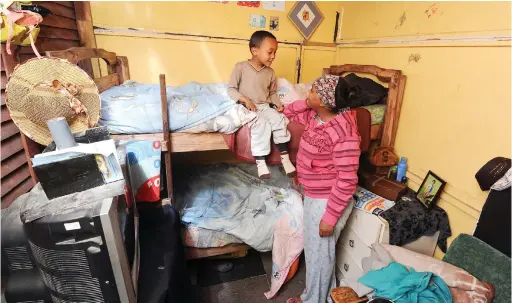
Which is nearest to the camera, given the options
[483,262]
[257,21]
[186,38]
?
[483,262]

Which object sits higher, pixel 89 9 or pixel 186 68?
pixel 89 9

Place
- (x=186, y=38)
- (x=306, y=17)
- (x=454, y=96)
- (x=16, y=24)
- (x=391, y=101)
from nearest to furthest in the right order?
(x=16, y=24) → (x=454, y=96) → (x=391, y=101) → (x=186, y=38) → (x=306, y=17)

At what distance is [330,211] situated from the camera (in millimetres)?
1423

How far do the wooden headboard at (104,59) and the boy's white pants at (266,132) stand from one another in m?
1.05

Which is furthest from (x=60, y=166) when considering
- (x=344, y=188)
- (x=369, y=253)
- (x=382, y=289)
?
(x=369, y=253)

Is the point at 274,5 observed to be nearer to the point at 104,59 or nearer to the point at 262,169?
the point at 104,59

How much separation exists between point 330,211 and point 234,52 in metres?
1.85

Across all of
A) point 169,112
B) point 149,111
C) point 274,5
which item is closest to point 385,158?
point 169,112

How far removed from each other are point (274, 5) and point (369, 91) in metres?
1.27

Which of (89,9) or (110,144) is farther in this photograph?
(89,9)

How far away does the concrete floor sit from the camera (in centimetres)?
185

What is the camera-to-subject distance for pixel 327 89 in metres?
1.31

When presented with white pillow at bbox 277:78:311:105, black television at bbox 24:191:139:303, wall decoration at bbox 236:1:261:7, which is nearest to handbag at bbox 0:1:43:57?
black television at bbox 24:191:139:303

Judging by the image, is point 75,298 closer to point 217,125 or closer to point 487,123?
point 217,125
